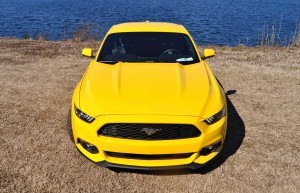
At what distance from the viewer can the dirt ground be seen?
4094 mm

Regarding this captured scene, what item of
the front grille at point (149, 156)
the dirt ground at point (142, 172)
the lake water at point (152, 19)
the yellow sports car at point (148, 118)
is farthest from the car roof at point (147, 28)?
the lake water at point (152, 19)

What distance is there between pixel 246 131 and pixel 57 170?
10.2 feet

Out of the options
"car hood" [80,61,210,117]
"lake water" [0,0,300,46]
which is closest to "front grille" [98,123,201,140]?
"car hood" [80,61,210,117]

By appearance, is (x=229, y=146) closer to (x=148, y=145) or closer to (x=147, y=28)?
(x=148, y=145)

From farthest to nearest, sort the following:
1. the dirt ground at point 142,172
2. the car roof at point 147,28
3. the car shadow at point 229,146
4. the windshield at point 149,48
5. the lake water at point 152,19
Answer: the lake water at point 152,19 < the car roof at point 147,28 < the windshield at point 149,48 < the car shadow at point 229,146 < the dirt ground at point 142,172

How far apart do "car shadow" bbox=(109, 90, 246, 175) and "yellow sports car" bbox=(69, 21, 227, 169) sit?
0.44 metres

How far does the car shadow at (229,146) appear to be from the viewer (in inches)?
169

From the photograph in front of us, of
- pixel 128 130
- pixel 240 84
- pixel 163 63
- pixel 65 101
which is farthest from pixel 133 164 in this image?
pixel 240 84

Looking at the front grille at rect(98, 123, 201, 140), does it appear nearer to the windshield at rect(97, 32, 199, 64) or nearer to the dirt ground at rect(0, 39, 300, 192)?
the dirt ground at rect(0, 39, 300, 192)

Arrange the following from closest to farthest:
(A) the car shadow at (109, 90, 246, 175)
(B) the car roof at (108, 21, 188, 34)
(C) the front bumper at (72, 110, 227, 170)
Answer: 1. (C) the front bumper at (72, 110, 227, 170)
2. (A) the car shadow at (109, 90, 246, 175)
3. (B) the car roof at (108, 21, 188, 34)

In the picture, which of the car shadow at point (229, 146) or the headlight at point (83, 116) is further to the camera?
the car shadow at point (229, 146)

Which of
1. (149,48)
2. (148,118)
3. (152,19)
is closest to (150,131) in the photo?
(148,118)

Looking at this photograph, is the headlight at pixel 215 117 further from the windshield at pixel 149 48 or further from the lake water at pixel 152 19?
the lake water at pixel 152 19

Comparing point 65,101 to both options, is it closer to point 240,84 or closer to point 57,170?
point 57,170
